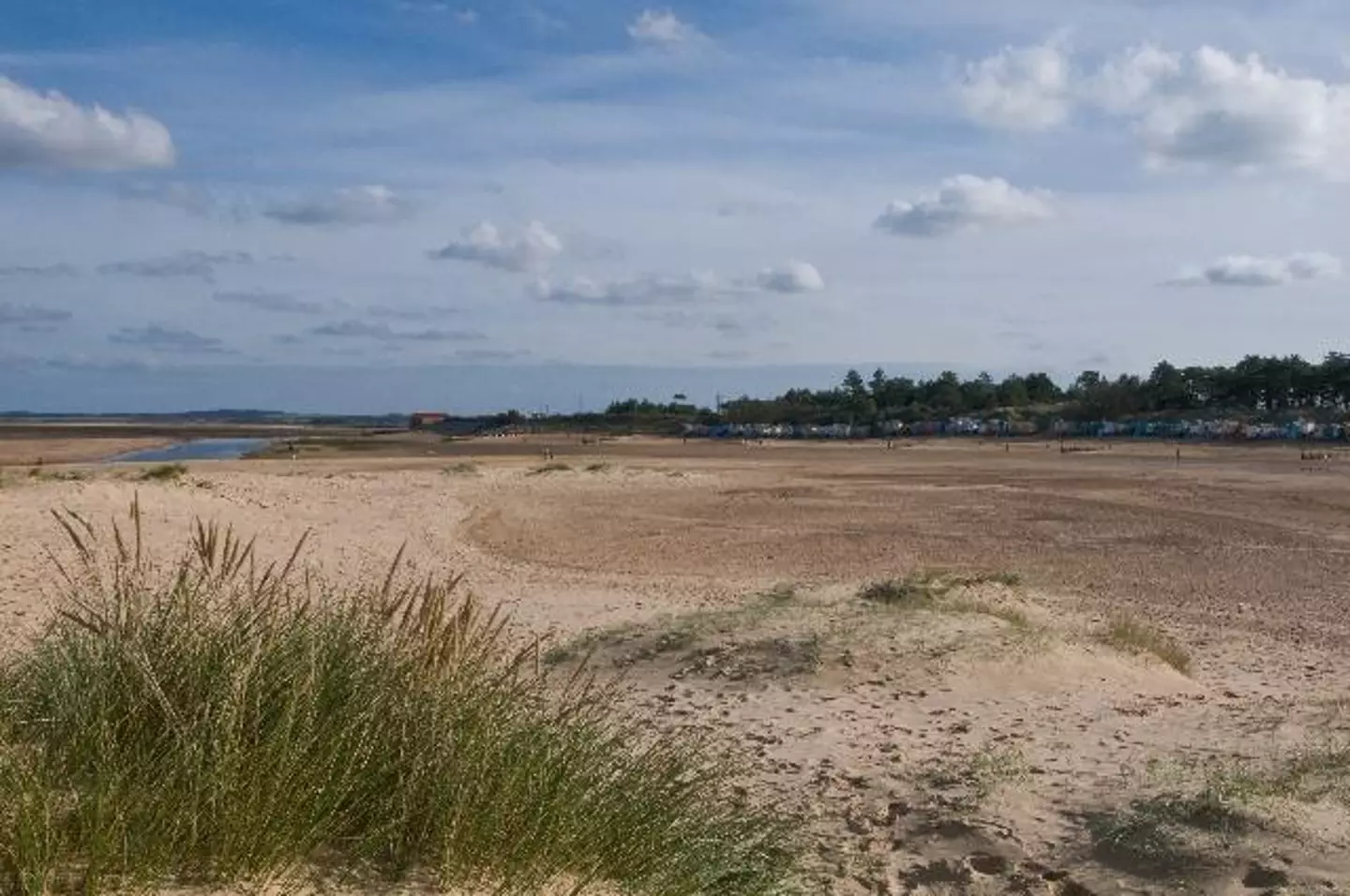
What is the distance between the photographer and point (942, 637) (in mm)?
10891

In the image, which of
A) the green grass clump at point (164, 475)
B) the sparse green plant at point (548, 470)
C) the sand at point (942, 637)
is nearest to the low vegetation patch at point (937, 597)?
the sand at point (942, 637)

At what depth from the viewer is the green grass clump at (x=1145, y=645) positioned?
11.6 meters

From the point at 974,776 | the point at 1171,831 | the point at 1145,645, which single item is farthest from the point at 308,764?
the point at 1145,645

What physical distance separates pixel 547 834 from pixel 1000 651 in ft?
22.4

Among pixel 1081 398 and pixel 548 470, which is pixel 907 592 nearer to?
pixel 548 470

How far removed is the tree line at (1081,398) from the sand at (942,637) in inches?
1949

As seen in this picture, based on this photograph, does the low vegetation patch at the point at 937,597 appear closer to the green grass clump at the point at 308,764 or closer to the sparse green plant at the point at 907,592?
the sparse green plant at the point at 907,592

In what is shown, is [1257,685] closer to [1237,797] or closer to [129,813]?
[1237,797]

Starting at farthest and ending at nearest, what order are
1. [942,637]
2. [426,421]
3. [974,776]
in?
[426,421]
[942,637]
[974,776]

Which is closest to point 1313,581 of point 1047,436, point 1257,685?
point 1257,685

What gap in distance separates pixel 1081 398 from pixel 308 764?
308 ft

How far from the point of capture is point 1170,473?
4550cm

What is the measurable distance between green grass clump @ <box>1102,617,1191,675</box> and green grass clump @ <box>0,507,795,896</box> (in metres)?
7.18

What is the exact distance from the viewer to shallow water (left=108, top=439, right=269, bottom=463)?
63.6 metres
